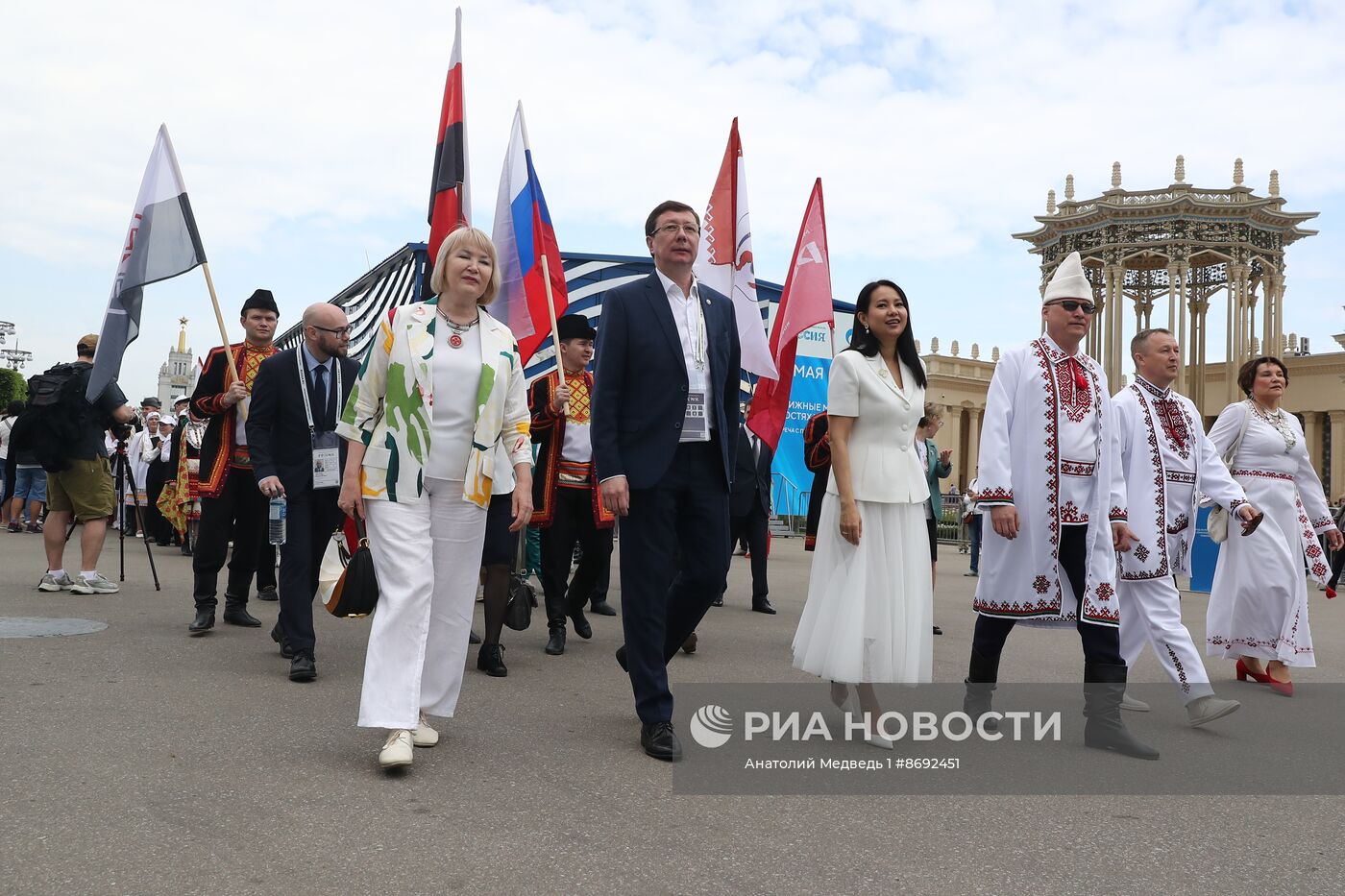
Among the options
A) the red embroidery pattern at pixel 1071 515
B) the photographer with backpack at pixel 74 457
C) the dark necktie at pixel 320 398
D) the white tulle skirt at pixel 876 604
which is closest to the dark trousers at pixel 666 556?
the white tulle skirt at pixel 876 604

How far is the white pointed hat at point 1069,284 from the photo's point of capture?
4848 millimetres

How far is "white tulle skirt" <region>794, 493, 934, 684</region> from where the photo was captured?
14.0 feet

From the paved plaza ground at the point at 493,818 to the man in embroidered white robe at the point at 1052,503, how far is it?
0.90 meters

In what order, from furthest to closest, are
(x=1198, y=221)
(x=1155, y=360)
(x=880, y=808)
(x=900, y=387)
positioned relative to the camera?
1. (x=1198, y=221)
2. (x=1155, y=360)
3. (x=900, y=387)
4. (x=880, y=808)

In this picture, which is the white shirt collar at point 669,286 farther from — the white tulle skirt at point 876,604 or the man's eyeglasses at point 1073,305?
the man's eyeglasses at point 1073,305

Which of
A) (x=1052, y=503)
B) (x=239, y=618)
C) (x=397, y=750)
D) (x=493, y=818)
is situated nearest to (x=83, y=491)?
(x=239, y=618)

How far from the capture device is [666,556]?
427cm

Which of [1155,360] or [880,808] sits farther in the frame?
[1155,360]

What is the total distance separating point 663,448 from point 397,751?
1.44 metres

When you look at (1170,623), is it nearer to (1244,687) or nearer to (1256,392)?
(1244,687)

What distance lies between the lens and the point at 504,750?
13.4 feet

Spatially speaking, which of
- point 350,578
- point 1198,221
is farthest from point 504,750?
point 1198,221

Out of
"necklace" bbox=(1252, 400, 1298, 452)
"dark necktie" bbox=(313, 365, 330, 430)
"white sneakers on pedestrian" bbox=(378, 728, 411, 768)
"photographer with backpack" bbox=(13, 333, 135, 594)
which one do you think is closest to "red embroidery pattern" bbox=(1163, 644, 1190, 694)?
"necklace" bbox=(1252, 400, 1298, 452)

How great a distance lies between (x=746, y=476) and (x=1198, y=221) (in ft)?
112
